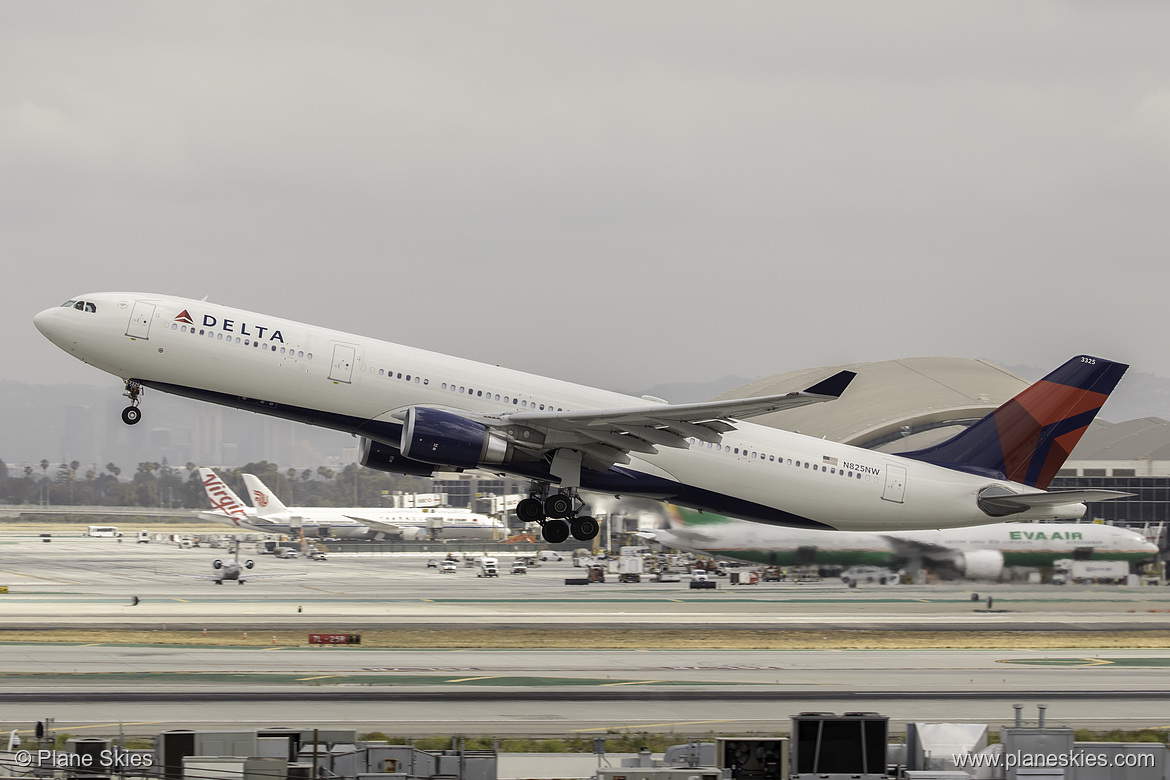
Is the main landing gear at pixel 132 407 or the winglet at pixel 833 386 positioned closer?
the winglet at pixel 833 386

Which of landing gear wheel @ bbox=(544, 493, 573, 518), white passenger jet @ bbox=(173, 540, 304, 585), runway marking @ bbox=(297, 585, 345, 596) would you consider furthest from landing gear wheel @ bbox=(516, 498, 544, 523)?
white passenger jet @ bbox=(173, 540, 304, 585)

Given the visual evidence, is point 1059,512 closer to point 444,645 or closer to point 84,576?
point 444,645

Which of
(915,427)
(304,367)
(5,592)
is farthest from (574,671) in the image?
(915,427)

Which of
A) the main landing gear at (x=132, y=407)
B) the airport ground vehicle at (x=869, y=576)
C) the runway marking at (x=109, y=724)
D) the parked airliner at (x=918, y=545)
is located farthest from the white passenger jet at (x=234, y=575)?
the runway marking at (x=109, y=724)

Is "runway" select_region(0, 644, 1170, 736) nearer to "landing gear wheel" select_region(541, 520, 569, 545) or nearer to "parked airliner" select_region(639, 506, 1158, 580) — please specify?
"landing gear wheel" select_region(541, 520, 569, 545)

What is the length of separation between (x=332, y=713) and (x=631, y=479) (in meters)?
12.1

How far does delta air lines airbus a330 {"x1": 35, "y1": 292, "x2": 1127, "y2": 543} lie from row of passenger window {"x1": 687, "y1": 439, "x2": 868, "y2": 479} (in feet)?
0.16

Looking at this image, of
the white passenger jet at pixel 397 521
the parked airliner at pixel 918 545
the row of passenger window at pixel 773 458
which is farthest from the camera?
the white passenger jet at pixel 397 521

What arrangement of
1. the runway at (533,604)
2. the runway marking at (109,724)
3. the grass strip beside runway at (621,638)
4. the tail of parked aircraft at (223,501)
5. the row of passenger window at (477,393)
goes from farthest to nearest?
the tail of parked aircraft at (223,501), the runway at (533,604), the grass strip beside runway at (621,638), the row of passenger window at (477,393), the runway marking at (109,724)

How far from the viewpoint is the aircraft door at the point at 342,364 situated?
36969mm

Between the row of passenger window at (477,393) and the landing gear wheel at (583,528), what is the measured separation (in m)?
3.93

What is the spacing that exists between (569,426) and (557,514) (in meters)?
4.27

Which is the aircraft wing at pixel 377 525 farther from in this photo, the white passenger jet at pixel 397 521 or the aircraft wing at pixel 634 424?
the aircraft wing at pixel 634 424

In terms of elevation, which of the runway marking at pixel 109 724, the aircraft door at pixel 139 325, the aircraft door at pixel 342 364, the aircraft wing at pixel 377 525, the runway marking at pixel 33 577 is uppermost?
the aircraft door at pixel 139 325
